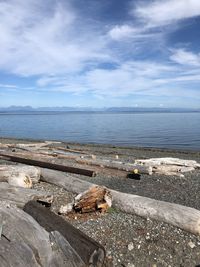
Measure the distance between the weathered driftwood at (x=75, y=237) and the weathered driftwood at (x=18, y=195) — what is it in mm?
597

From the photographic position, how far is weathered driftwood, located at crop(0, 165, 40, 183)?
1002 cm

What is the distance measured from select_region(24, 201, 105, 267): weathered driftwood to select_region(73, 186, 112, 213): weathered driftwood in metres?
1.47

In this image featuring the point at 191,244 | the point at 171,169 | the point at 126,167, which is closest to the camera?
the point at 191,244

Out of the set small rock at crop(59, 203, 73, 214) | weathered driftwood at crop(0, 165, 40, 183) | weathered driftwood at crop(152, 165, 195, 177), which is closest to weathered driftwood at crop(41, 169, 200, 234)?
small rock at crop(59, 203, 73, 214)

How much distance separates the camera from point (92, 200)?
8.21m

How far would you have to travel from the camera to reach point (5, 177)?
9.95m

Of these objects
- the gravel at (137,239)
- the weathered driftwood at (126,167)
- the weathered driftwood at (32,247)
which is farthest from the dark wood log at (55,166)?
the weathered driftwood at (32,247)

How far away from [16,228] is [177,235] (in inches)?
134

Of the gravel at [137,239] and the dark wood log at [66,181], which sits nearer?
the gravel at [137,239]

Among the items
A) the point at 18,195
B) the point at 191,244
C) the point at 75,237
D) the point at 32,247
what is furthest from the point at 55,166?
the point at 32,247

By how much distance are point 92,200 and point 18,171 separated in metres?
3.14

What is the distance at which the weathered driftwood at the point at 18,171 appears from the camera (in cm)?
1002

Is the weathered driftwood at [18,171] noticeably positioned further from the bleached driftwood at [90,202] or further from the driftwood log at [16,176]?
the bleached driftwood at [90,202]

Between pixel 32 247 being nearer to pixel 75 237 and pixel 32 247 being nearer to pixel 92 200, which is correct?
pixel 75 237
